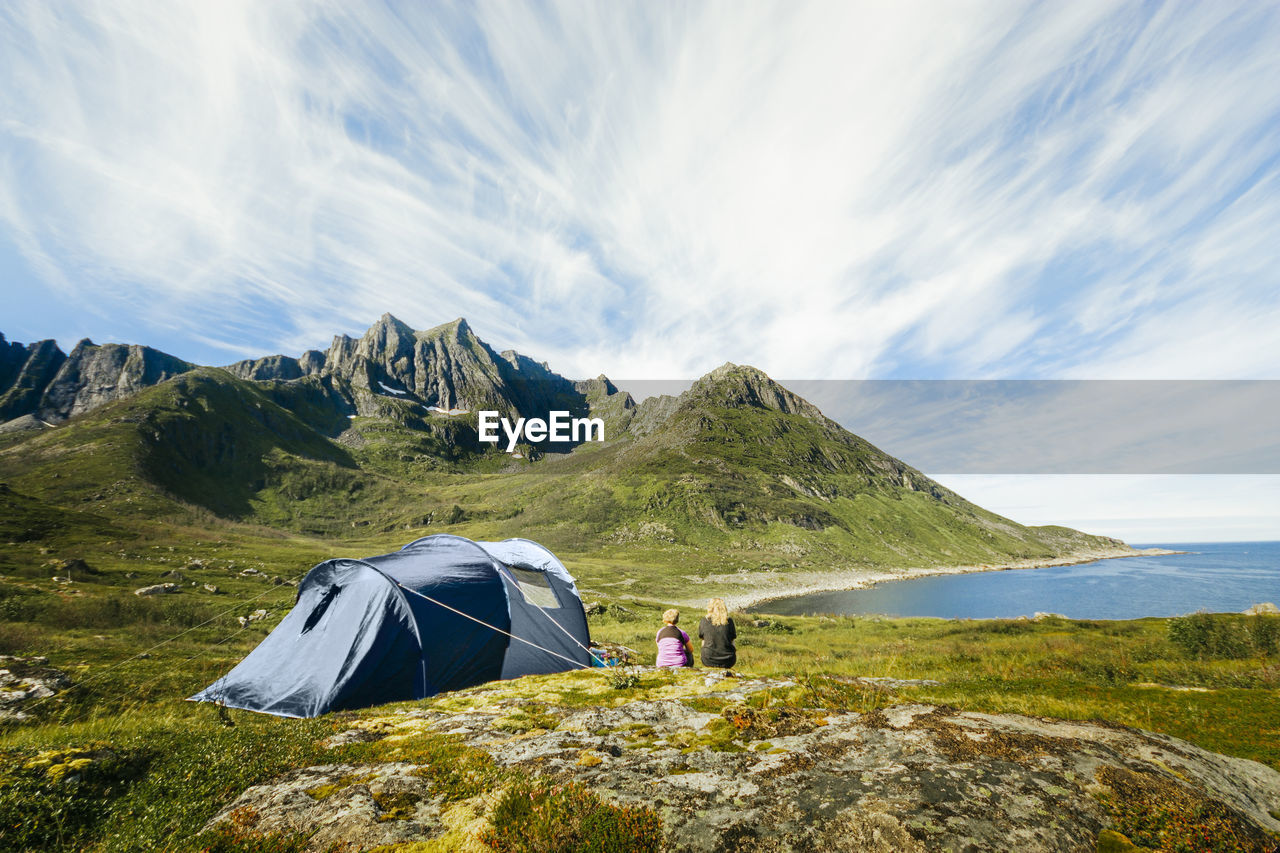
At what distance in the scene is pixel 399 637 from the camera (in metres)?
13.1

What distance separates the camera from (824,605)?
8681 cm

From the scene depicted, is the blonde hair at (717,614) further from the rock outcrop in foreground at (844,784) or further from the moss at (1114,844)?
the moss at (1114,844)

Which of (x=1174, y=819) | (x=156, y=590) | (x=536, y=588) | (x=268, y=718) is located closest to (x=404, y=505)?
(x=156, y=590)

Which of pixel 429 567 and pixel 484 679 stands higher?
pixel 429 567

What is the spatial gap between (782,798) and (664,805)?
1134mm


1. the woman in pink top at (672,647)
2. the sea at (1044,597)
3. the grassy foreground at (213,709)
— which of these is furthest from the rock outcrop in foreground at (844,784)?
the sea at (1044,597)

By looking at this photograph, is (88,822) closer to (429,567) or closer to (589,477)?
(429,567)

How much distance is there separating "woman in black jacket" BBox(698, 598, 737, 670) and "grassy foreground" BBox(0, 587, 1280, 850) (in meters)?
2.03

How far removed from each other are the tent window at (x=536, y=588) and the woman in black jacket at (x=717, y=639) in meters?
6.75

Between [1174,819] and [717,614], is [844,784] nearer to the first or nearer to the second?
[1174,819]

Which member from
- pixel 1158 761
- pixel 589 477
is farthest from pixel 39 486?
pixel 1158 761

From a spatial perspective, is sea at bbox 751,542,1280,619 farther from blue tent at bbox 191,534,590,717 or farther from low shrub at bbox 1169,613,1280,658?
blue tent at bbox 191,534,590,717

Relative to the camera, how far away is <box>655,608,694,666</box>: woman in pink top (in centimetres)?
1312

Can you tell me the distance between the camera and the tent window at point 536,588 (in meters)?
17.0
